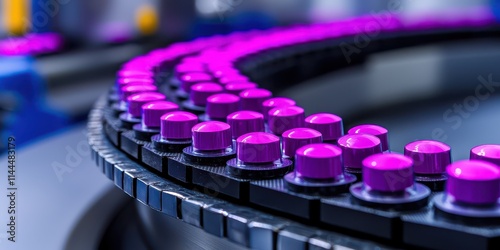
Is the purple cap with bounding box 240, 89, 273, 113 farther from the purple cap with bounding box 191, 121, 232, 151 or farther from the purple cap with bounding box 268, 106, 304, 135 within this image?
the purple cap with bounding box 191, 121, 232, 151

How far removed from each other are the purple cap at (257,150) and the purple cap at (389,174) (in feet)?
0.42

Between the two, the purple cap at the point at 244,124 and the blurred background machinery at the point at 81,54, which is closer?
the purple cap at the point at 244,124

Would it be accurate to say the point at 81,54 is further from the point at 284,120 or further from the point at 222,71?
the point at 284,120

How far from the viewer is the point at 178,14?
3939mm

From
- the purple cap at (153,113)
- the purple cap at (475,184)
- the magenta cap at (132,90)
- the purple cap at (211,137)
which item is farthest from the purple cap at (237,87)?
the purple cap at (475,184)

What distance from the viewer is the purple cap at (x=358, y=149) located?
665 mm

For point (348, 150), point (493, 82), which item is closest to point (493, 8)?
point (493, 82)

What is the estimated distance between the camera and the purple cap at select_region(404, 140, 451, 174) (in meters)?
0.65

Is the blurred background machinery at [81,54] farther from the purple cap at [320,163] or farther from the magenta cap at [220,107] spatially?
the purple cap at [320,163]

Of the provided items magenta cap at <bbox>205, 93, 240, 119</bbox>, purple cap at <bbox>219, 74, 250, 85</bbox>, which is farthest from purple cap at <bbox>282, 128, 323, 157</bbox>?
purple cap at <bbox>219, 74, 250, 85</bbox>

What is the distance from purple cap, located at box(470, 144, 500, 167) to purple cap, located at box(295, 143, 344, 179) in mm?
151

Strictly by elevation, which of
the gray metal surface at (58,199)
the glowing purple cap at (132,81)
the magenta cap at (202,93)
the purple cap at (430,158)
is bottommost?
the gray metal surface at (58,199)

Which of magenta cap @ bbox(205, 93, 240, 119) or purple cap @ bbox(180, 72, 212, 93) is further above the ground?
purple cap @ bbox(180, 72, 212, 93)

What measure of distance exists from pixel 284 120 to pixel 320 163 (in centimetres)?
26
